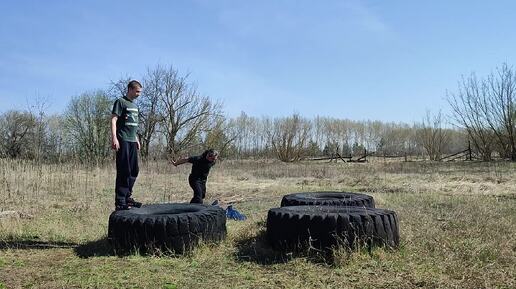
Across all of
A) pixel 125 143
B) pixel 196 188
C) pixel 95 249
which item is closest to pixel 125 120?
pixel 125 143

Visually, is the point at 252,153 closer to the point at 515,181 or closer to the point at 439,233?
the point at 515,181

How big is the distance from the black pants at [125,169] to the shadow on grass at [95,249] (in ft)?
1.87

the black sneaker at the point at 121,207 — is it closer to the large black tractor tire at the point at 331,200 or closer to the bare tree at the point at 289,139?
the large black tractor tire at the point at 331,200

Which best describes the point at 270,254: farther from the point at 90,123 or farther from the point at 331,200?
the point at 90,123

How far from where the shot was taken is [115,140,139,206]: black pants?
600 centimetres

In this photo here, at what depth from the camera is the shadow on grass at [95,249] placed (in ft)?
17.1

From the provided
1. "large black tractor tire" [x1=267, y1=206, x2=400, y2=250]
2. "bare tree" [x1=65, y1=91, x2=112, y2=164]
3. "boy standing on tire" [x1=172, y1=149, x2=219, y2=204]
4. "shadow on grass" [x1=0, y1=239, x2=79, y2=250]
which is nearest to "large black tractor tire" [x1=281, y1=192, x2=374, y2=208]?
"large black tractor tire" [x1=267, y1=206, x2=400, y2=250]

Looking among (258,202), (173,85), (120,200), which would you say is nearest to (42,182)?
(258,202)

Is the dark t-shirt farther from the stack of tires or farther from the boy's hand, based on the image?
the stack of tires

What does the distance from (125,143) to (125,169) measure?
339mm

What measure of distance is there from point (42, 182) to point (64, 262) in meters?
8.63

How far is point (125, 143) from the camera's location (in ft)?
19.8

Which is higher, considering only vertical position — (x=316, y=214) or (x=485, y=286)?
(x=316, y=214)

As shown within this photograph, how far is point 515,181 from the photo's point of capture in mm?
14367
